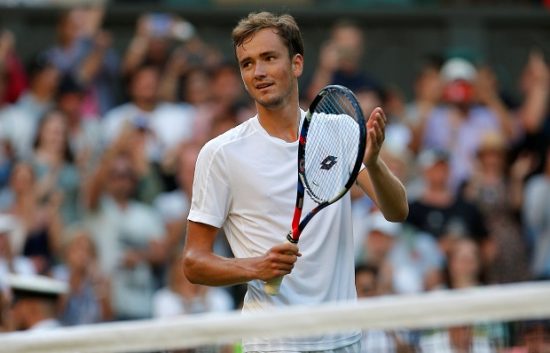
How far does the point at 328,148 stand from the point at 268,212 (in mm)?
388

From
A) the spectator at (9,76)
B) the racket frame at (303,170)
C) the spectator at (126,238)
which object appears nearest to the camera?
the racket frame at (303,170)

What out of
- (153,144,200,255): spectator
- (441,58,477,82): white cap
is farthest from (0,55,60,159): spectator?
(441,58,477,82): white cap

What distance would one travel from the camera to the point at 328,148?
6.11m

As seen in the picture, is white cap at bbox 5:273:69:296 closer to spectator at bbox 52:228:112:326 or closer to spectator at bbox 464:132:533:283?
spectator at bbox 52:228:112:326

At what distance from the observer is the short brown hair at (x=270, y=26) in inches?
239

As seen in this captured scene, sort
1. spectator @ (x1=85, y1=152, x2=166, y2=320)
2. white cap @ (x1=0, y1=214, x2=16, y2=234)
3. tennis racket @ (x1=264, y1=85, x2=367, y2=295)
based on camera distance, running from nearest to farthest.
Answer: tennis racket @ (x1=264, y1=85, x2=367, y2=295), white cap @ (x1=0, y1=214, x2=16, y2=234), spectator @ (x1=85, y1=152, x2=166, y2=320)

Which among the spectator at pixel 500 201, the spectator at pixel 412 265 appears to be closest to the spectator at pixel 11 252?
the spectator at pixel 412 265

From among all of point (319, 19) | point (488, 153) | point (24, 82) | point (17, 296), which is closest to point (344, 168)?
point (17, 296)

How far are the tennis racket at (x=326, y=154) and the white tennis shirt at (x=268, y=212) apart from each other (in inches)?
4.7

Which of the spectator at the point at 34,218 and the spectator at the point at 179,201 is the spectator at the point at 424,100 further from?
the spectator at the point at 34,218

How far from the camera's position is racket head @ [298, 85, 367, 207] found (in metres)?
5.94

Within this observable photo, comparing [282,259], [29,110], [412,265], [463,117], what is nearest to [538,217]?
[463,117]

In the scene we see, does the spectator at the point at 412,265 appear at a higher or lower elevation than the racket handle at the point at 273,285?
higher

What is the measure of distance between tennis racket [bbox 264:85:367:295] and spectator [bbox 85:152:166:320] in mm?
4901
